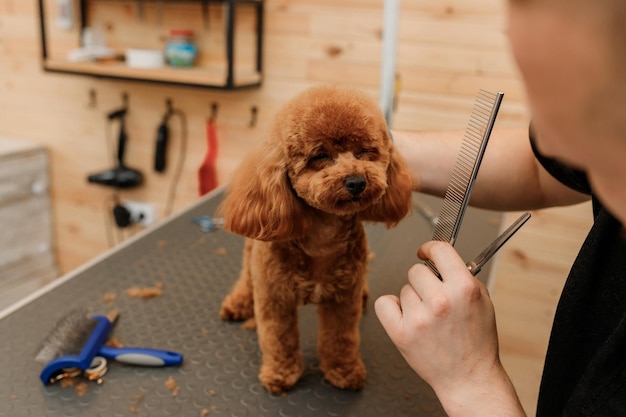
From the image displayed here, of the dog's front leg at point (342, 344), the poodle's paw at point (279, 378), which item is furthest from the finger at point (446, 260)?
the poodle's paw at point (279, 378)

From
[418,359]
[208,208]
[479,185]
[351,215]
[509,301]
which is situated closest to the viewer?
[418,359]

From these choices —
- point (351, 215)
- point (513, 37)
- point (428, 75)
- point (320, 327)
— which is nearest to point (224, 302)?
point (320, 327)

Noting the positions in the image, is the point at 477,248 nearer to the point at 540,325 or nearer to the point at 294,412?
the point at 294,412

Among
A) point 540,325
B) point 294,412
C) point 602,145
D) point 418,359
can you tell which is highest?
point 602,145

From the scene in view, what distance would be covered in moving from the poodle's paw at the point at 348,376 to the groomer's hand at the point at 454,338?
207mm

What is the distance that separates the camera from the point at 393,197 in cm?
74

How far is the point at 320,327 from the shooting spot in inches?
33.0

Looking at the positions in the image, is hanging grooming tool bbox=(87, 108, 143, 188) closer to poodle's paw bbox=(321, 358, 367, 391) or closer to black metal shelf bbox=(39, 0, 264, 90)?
black metal shelf bbox=(39, 0, 264, 90)

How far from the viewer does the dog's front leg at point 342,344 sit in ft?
2.65

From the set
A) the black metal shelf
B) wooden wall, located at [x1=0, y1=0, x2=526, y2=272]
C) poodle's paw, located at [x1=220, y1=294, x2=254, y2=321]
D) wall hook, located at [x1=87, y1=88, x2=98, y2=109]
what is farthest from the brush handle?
wall hook, located at [x1=87, y1=88, x2=98, y2=109]

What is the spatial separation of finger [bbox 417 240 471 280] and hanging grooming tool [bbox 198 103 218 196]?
5.43 feet

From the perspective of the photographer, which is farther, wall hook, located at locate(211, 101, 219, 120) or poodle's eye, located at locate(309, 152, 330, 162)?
wall hook, located at locate(211, 101, 219, 120)

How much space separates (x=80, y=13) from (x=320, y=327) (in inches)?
77.0

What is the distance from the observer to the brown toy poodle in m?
0.65
